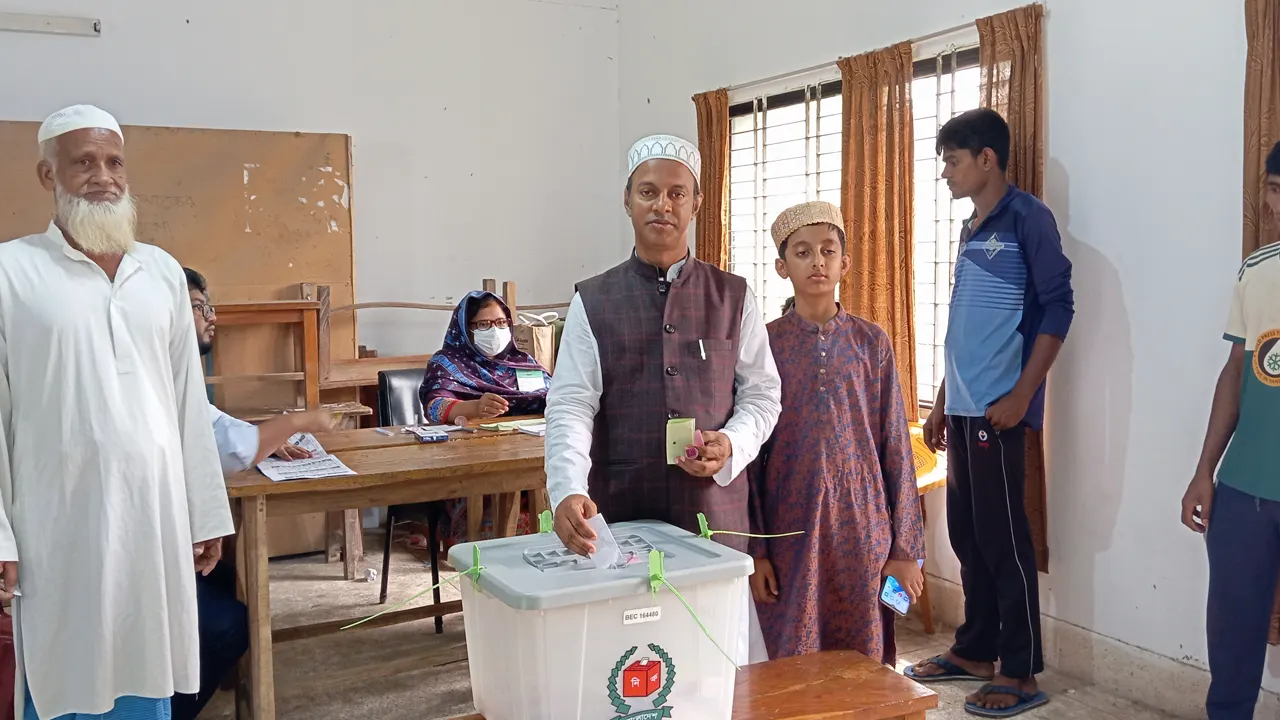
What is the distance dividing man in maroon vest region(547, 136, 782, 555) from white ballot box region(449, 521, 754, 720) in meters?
0.40

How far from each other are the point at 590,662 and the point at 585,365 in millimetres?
660

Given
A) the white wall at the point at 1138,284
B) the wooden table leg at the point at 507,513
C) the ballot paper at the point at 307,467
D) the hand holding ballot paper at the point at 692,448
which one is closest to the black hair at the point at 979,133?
the white wall at the point at 1138,284

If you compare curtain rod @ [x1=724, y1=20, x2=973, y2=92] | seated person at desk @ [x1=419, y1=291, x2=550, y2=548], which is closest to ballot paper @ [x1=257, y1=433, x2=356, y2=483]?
seated person at desk @ [x1=419, y1=291, x2=550, y2=548]

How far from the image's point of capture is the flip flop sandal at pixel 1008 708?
2.84 meters

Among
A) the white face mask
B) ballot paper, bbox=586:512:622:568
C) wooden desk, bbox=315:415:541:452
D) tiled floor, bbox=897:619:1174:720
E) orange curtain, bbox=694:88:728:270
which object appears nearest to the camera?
ballot paper, bbox=586:512:622:568

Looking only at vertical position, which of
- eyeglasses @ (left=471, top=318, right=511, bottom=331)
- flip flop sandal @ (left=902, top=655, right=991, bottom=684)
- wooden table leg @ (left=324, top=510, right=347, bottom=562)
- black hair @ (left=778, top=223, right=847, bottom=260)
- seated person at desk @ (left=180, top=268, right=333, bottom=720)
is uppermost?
black hair @ (left=778, top=223, right=847, bottom=260)

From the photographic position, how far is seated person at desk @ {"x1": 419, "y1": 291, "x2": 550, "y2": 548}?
3.67 metres

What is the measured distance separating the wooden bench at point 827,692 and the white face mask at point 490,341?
2233mm

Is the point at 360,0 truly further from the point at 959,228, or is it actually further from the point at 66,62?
the point at 959,228

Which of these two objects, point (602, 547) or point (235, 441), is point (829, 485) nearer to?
point (602, 547)

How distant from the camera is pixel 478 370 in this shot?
3.74 metres

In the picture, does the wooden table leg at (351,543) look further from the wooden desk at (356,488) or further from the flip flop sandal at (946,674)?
the flip flop sandal at (946,674)

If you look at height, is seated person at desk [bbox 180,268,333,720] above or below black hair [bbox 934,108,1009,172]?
below

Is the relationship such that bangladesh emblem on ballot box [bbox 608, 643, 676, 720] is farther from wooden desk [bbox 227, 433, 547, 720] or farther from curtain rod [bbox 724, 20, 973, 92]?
curtain rod [bbox 724, 20, 973, 92]
